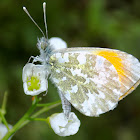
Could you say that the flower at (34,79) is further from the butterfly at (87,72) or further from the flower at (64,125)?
the flower at (64,125)

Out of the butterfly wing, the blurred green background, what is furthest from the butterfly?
the blurred green background

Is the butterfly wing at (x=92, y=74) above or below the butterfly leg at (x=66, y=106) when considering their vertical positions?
above

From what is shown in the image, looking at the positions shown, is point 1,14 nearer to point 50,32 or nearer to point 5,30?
point 5,30

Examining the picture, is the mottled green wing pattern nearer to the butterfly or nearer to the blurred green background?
the butterfly

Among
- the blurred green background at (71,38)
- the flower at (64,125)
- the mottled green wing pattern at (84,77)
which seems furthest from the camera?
the blurred green background at (71,38)

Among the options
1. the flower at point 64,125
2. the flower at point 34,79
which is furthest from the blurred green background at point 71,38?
the flower at point 64,125

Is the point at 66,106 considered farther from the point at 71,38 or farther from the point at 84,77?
the point at 71,38

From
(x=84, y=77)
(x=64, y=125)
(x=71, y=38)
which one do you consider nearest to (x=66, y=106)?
(x=64, y=125)
